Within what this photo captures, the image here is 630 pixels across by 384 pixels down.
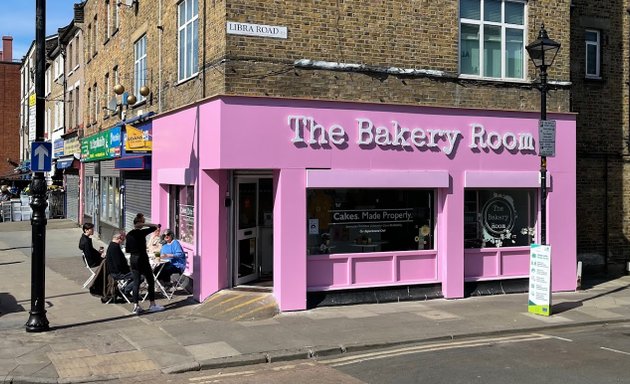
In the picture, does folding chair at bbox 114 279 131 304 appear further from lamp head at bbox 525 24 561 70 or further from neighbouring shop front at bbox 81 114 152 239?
lamp head at bbox 525 24 561 70

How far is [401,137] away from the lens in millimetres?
12500

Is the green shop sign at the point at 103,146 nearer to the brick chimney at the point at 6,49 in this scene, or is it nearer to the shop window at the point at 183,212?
the shop window at the point at 183,212

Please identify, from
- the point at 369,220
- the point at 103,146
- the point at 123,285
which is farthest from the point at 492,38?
the point at 103,146

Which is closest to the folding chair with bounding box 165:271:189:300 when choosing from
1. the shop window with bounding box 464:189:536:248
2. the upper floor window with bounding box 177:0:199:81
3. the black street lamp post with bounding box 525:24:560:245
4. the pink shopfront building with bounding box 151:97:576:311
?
the pink shopfront building with bounding box 151:97:576:311

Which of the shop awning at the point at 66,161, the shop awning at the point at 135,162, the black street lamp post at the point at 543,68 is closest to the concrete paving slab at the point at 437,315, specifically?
the black street lamp post at the point at 543,68

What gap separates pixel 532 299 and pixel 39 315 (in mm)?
8565

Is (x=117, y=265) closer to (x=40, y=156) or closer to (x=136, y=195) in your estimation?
(x=40, y=156)

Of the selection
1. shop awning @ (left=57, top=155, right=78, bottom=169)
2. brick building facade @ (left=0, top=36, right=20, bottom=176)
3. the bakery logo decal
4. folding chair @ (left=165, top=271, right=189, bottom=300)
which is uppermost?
brick building facade @ (left=0, top=36, right=20, bottom=176)

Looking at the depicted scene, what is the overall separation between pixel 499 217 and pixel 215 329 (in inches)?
280

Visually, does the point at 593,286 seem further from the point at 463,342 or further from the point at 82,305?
the point at 82,305

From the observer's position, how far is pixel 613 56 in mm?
16562

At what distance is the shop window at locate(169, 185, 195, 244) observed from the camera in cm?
1360

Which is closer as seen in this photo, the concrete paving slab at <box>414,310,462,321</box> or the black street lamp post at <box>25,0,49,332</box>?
the black street lamp post at <box>25,0,49,332</box>

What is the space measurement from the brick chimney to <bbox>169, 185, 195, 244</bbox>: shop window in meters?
54.2
